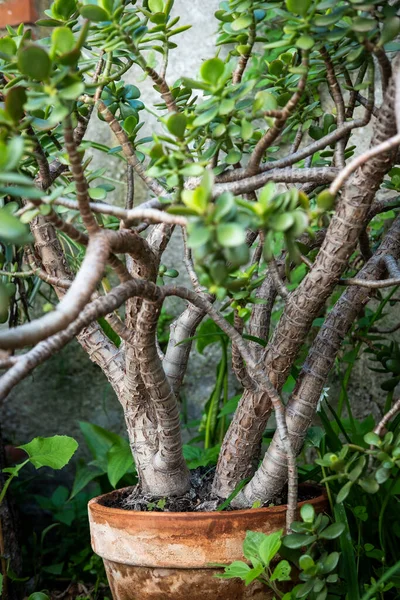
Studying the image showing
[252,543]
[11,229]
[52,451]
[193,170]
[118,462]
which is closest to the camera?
[11,229]

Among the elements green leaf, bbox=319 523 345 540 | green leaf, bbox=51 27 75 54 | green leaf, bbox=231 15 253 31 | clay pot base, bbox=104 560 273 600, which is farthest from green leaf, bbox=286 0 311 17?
clay pot base, bbox=104 560 273 600

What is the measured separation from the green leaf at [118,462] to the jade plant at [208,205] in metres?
0.27

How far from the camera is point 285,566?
843 mm

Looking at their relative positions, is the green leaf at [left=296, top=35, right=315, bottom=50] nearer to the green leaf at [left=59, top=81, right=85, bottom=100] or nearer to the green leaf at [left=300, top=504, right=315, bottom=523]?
the green leaf at [left=59, top=81, right=85, bottom=100]

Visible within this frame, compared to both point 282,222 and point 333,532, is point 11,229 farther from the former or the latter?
point 333,532

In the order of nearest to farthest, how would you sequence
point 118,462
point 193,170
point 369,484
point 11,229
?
point 11,229
point 193,170
point 369,484
point 118,462

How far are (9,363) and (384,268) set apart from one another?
0.62 m

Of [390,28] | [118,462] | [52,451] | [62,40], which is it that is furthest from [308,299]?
[118,462]

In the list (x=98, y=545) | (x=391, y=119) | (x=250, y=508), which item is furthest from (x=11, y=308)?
(x=391, y=119)

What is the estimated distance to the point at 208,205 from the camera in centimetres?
56

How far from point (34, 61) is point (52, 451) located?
79cm

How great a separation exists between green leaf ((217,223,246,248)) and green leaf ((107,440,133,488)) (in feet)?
3.05

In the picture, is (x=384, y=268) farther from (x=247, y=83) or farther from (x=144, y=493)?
(x=144, y=493)

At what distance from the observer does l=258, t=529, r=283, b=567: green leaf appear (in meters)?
0.83
